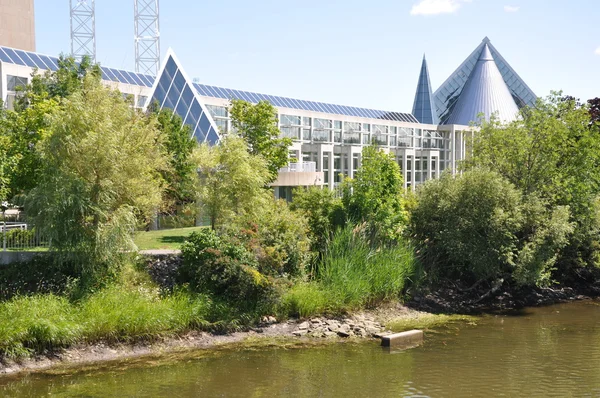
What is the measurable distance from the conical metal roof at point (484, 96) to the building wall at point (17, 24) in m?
52.4

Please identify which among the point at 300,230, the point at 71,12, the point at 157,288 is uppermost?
the point at 71,12

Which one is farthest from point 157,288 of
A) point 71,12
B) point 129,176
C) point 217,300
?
point 71,12


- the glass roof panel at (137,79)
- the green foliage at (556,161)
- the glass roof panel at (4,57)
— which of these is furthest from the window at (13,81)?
the green foliage at (556,161)

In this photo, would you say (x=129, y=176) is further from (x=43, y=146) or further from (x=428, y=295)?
(x=428, y=295)

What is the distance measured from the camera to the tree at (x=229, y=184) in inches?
1080

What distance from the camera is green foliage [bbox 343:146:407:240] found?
96.1ft

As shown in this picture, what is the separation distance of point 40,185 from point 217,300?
7006 millimetres

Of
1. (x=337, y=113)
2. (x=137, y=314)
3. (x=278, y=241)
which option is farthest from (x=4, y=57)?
(x=337, y=113)

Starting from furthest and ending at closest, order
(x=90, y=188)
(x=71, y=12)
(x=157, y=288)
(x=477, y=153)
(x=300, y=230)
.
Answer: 1. (x=71, y=12)
2. (x=477, y=153)
3. (x=300, y=230)
4. (x=157, y=288)
5. (x=90, y=188)

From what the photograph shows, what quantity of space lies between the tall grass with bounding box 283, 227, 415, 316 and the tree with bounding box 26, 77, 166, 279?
645 centimetres

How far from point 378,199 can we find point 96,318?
527 inches

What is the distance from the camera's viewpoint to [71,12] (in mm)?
60281

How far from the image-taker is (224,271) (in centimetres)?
2339

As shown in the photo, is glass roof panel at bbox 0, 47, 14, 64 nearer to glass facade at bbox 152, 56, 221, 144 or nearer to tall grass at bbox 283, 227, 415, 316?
glass facade at bbox 152, 56, 221, 144
